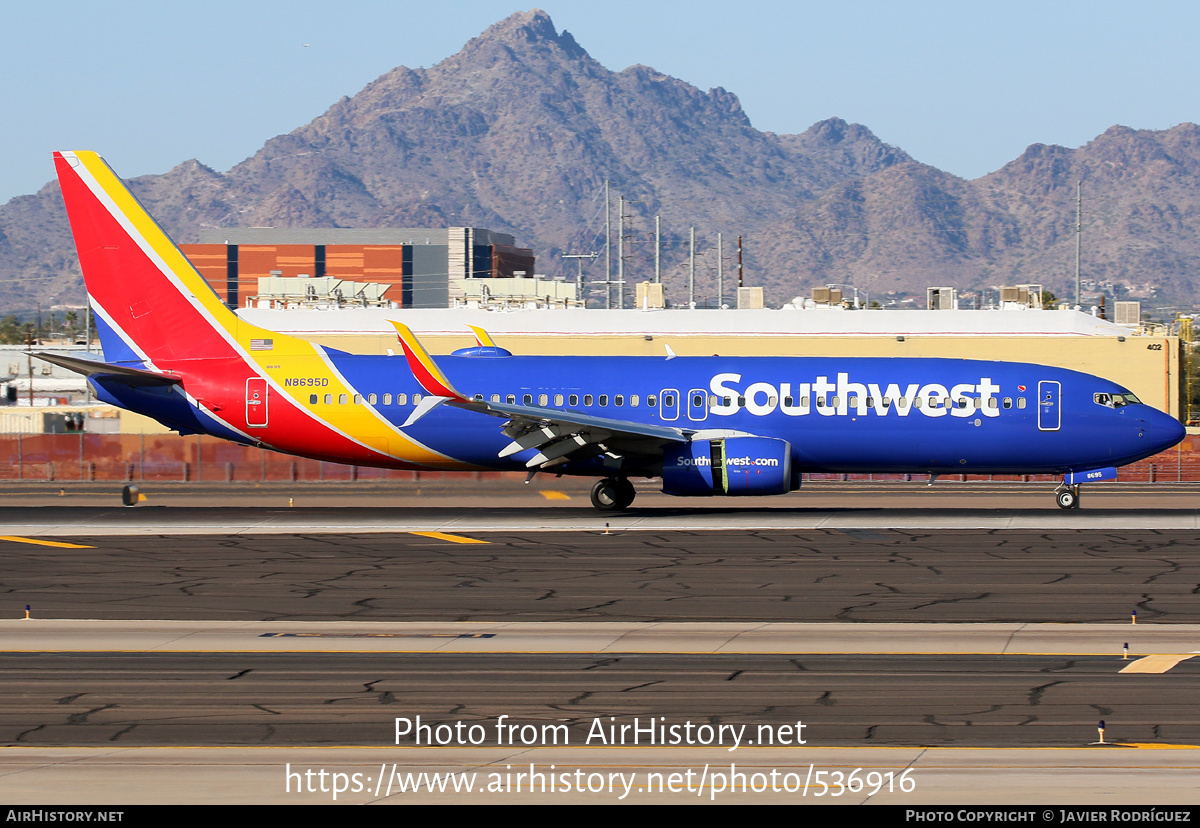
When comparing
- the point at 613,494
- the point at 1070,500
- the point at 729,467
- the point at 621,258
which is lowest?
the point at 1070,500

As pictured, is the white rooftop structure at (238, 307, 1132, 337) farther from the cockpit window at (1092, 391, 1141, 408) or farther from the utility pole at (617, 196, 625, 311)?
the cockpit window at (1092, 391, 1141, 408)

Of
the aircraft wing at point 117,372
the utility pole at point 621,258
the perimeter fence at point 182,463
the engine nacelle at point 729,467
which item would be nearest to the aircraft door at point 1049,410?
the engine nacelle at point 729,467

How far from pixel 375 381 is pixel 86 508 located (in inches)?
406

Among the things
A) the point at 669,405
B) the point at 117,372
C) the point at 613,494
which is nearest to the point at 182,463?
the point at 117,372

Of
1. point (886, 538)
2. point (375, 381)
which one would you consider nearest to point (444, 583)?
point (886, 538)

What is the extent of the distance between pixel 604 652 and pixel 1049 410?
71.0 ft

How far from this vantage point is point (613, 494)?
37938mm

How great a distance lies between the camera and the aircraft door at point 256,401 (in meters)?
38.7

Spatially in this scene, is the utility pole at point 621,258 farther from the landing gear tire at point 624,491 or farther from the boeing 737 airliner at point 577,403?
the landing gear tire at point 624,491

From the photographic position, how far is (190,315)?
39.6m

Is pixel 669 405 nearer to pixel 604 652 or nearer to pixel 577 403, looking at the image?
pixel 577 403
